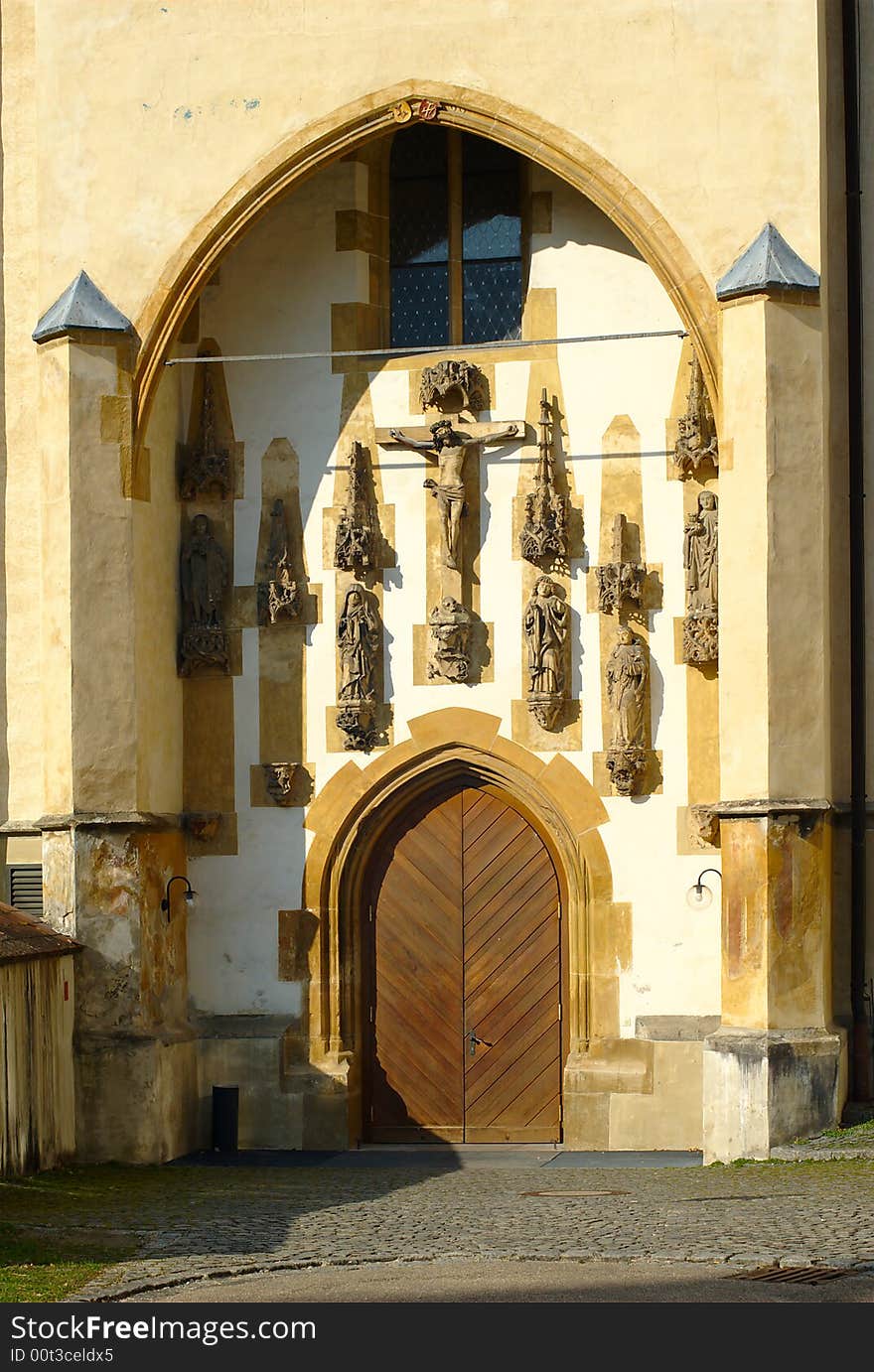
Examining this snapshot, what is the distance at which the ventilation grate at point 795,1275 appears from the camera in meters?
10.2

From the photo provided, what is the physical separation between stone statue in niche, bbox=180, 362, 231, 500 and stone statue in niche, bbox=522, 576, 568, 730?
97.2 inches

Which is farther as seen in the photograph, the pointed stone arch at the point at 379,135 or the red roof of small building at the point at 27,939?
the pointed stone arch at the point at 379,135

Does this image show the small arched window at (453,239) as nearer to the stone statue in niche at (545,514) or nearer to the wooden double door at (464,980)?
the stone statue in niche at (545,514)

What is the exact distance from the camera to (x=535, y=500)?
16.8 m

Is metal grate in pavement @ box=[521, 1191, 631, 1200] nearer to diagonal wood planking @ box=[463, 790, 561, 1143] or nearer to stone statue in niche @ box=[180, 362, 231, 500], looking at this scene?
diagonal wood planking @ box=[463, 790, 561, 1143]

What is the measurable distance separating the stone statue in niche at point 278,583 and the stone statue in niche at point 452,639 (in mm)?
1051

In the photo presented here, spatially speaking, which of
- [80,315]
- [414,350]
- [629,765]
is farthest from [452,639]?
[80,315]

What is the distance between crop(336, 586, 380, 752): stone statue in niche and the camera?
17000 millimetres

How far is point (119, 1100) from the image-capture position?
16.0 m

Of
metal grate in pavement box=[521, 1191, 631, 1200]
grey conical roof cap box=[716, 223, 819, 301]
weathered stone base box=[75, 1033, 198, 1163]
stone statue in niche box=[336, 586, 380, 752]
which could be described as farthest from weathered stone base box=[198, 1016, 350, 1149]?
grey conical roof cap box=[716, 223, 819, 301]

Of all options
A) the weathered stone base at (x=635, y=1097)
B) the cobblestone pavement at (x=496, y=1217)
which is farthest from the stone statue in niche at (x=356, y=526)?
the cobblestone pavement at (x=496, y=1217)

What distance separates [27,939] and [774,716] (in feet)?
16.3

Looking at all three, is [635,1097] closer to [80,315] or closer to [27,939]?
[27,939]

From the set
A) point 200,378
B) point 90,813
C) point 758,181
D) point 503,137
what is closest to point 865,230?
point 758,181
